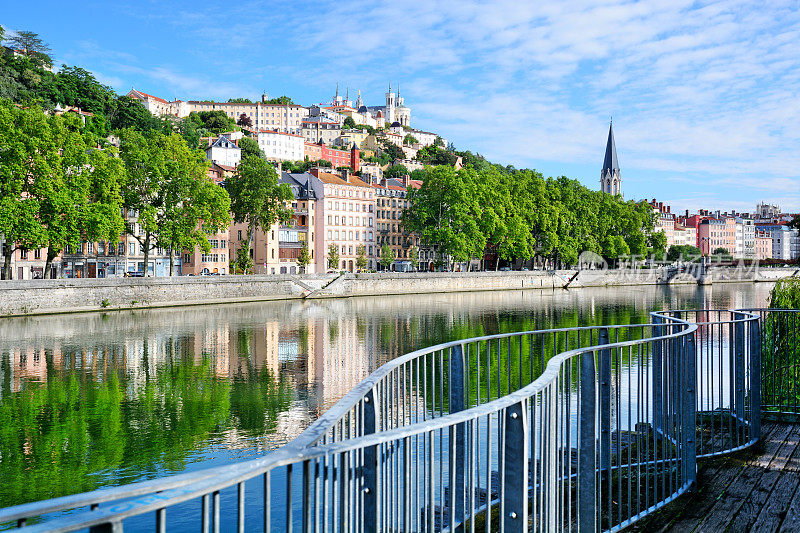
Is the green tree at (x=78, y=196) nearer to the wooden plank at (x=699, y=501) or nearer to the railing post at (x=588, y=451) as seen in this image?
the wooden plank at (x=699, y=501)

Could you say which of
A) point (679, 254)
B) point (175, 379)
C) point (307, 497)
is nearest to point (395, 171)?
point (679, 254)

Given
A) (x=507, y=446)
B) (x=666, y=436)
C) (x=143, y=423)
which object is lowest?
(x=143, y=423)

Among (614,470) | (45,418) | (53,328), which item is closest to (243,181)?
(53,328)

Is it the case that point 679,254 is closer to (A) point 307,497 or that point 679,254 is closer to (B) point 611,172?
(B) point 611,172

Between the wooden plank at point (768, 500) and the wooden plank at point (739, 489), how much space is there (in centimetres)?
4

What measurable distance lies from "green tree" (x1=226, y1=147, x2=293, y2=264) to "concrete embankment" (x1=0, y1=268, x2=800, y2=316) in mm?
8926

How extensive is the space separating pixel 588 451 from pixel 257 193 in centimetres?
6197

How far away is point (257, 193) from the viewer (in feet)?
214

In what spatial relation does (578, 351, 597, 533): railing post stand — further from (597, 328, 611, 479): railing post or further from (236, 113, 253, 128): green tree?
(236, 113, 253, 128): green tree

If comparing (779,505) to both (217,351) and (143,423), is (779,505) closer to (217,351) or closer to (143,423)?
(143,423)

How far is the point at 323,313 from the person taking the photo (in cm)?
Answer: 4609

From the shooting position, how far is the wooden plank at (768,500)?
5.89 m

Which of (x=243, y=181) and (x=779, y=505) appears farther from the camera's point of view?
(x=243, y=181)

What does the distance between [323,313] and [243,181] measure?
24.1 meters
